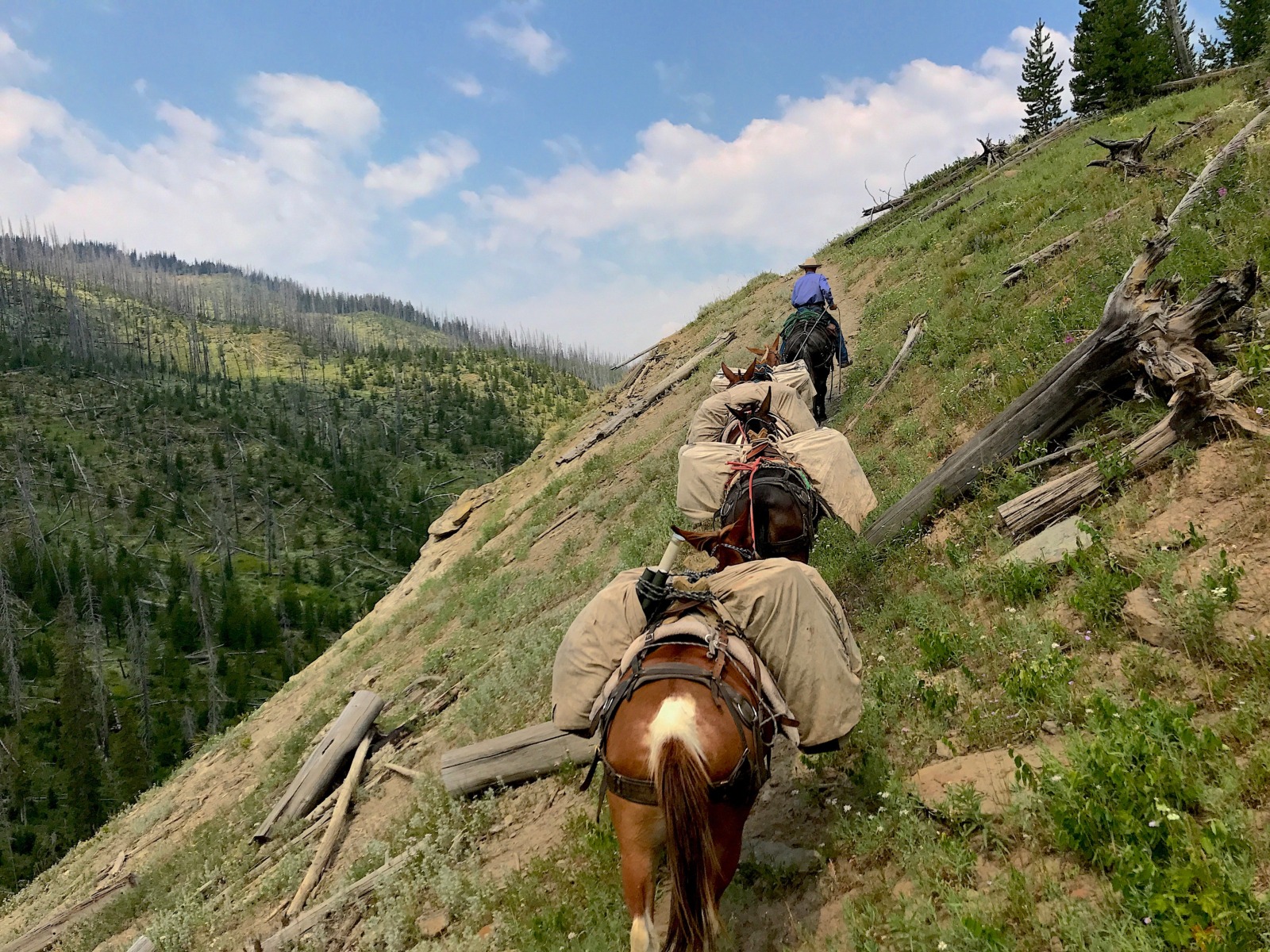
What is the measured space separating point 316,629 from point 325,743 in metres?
78.9

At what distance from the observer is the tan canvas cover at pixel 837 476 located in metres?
6.20

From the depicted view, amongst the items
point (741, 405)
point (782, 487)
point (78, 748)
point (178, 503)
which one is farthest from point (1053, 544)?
point (178, 503)

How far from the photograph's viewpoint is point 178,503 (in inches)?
3765

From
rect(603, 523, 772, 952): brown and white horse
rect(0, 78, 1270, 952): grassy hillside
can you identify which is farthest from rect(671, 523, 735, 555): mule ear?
rect(0, 78, 1270, 952): grassy hillside

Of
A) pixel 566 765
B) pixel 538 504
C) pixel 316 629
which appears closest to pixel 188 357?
pixel 316 629

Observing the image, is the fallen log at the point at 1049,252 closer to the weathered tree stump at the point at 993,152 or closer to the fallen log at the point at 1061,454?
the fallen log at the point at 1061,454

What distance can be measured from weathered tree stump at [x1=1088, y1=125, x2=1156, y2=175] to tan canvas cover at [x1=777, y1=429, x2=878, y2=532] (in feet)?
37.1

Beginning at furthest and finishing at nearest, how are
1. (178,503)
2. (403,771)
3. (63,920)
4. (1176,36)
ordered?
(178,503) < (1176,36) < (63,920) < (403,771)

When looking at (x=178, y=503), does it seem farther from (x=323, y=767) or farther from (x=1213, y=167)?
(x=1213, y=167)

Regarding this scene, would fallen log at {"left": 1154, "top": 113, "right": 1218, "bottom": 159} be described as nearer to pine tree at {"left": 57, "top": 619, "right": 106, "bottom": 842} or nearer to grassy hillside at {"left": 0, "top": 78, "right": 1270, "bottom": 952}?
grassy hillside at {"left": 0, "top": 78, "right": 1270, "bottom": 952}

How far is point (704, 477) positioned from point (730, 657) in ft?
10.2

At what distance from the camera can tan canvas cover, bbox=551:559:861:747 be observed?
12.1 ft

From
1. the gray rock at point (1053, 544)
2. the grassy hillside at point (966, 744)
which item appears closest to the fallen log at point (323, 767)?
the grassy hillside at point (966, 744)

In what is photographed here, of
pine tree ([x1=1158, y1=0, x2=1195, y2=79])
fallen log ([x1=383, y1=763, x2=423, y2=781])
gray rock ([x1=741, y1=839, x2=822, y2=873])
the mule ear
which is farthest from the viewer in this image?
pine tree ([x1=1158, y1=0, x2=1195, y2=79])
